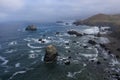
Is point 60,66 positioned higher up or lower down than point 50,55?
lower down

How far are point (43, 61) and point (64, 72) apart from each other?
14.0 m

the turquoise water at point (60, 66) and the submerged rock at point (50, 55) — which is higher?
the submerged rock at point (50, 55)

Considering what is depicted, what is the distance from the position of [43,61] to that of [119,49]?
126 ft

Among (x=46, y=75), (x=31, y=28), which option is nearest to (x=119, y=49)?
(x=46, y=75)

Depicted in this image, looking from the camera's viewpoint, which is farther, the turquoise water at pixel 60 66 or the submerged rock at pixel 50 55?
the submerged rock at pixel 50 55

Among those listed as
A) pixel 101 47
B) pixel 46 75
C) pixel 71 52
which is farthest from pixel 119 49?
pixel 46 75


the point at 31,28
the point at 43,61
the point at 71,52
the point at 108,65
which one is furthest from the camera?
the point at 31,28

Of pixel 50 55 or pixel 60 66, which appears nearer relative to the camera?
pixel 60 66

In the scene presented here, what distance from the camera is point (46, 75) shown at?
59.9m

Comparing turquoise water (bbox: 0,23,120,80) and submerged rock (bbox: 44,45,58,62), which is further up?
submerged rock (bbox: 44,45,58,62)

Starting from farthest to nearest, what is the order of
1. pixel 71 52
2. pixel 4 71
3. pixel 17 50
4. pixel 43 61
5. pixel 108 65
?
1. pixel 17 50
2. pixel 71 52
3. pixel 43 61
4. pixel 108 65
5. pixel 4 71

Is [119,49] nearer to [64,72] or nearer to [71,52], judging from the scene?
[71,52]

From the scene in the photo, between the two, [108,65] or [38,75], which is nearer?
[38,75]

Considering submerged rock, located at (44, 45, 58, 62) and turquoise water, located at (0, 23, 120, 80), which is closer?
turquoise water, located at (0, 23, 120, 80)
